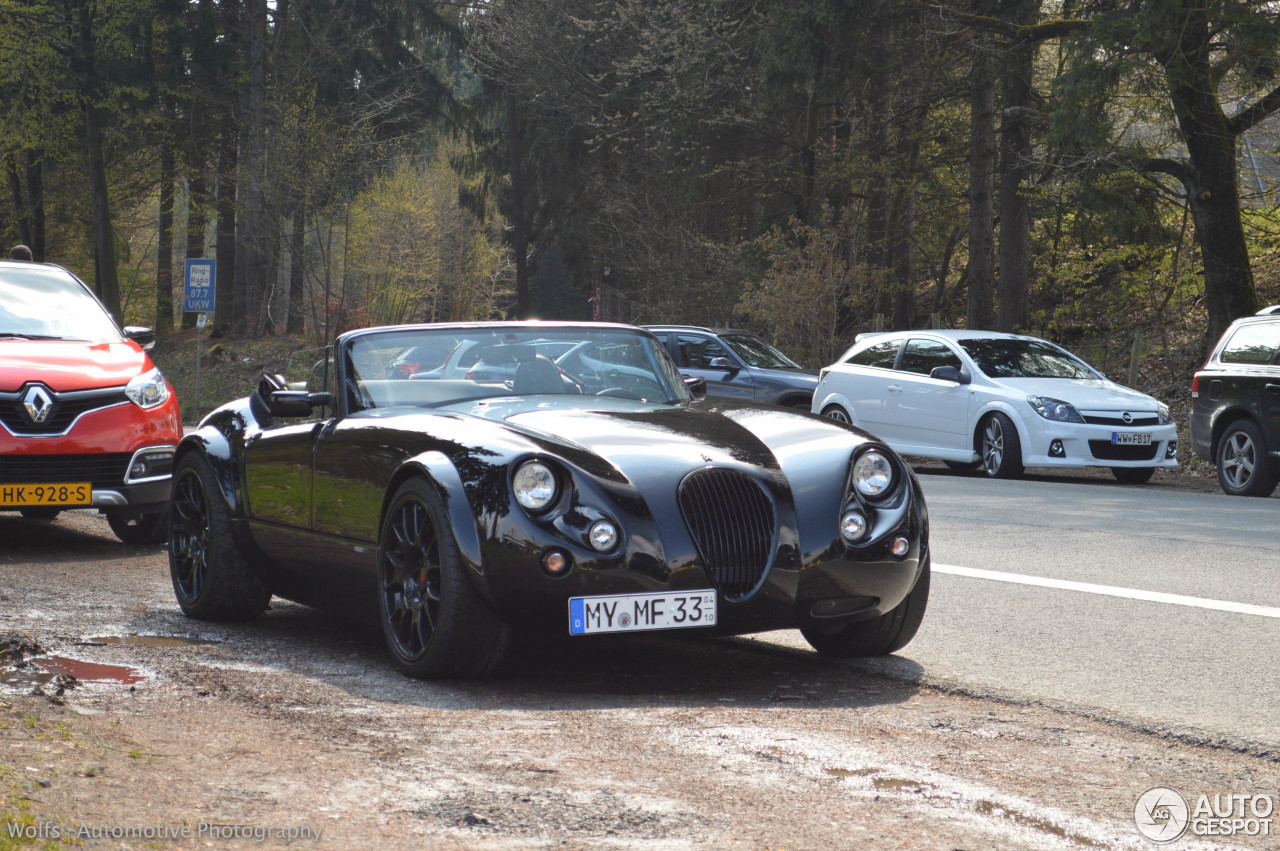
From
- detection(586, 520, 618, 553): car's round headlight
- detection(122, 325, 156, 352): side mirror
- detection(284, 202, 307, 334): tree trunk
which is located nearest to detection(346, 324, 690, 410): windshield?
detection(586, 520, 618, 553): car's round headlight

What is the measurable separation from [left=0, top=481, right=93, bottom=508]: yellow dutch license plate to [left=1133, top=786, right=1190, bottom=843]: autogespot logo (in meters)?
6.97

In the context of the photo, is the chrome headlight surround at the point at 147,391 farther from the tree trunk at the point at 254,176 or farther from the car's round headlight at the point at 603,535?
the tree trunk at the point at 254,176

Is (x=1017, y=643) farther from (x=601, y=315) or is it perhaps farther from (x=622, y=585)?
(x=601, y=315)

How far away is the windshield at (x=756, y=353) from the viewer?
21.2 metres

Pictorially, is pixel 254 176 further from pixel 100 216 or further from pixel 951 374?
pixel 951 374

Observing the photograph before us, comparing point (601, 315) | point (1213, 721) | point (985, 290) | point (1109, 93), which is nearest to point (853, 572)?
point (1213, 721)

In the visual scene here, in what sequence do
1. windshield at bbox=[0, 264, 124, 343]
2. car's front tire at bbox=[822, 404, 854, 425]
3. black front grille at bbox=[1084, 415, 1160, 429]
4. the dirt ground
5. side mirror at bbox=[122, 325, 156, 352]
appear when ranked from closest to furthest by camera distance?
the dirt ground, windshield at bbox=[0, 264, 124, 343], side mirror at bbox=[122, 325, 156, 352], black front grille at bbox=[1084, 415, 1160, 429], car's front tire at bbox=[822, 404, 854, 425]

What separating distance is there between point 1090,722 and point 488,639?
79.9 inches

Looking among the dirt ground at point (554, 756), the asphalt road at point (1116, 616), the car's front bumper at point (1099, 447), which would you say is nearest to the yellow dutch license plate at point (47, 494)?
the dirt ground at point (554, 756)

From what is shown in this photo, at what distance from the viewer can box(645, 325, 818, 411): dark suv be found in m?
20.6

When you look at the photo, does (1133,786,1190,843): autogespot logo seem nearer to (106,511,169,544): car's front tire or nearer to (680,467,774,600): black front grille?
(680,467,774,600): black front grille

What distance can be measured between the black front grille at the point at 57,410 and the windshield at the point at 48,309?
0.97m

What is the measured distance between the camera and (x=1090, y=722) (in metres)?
4.93

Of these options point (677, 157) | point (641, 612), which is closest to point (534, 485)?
point (641, 612)
